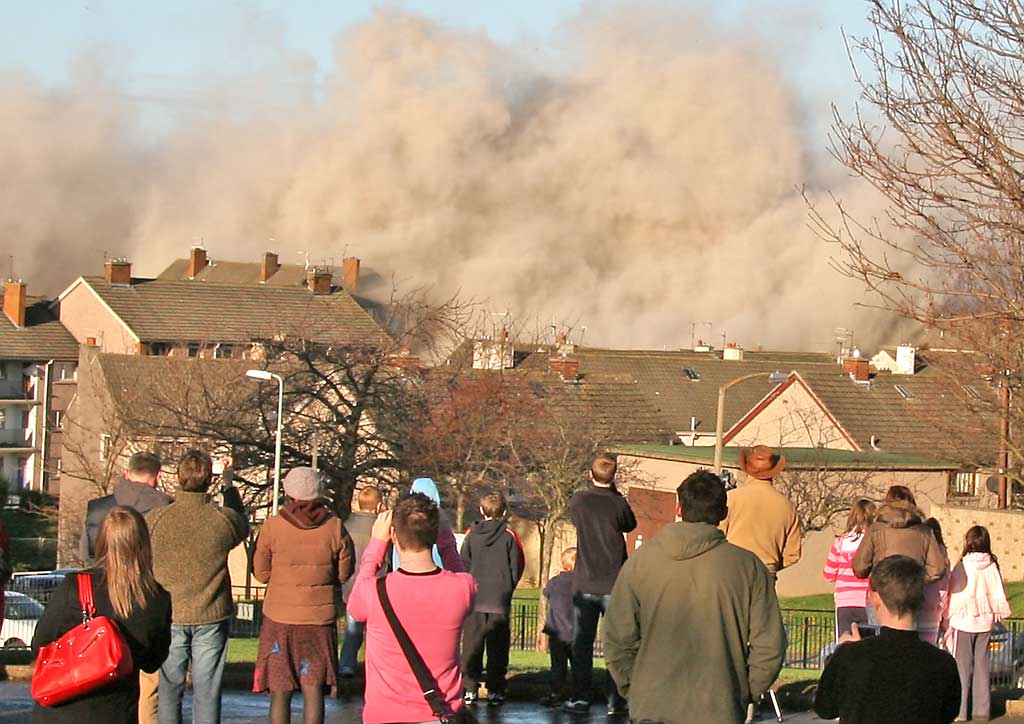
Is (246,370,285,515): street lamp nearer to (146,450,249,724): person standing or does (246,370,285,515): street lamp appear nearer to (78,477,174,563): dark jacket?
(78,477,174,563): dark jacket

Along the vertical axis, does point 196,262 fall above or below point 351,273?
above

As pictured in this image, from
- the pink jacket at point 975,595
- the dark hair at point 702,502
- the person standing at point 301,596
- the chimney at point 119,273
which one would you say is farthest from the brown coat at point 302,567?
the chimney at point 119,273

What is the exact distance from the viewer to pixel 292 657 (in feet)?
26.7

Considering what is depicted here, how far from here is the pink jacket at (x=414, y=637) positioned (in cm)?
610

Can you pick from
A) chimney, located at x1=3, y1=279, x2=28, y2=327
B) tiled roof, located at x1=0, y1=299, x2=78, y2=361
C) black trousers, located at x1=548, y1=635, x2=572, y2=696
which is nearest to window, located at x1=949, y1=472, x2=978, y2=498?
black trousers, located at x1=548, y1=635, x2=572, y2=696

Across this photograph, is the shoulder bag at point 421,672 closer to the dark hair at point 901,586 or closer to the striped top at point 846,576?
the dark hair at point 901,586

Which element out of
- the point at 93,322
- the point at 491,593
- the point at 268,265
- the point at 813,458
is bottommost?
the point at 491,593

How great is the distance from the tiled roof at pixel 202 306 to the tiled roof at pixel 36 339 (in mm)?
3122

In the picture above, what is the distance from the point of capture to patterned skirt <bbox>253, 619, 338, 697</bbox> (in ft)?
26.7

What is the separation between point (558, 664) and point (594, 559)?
100 cm

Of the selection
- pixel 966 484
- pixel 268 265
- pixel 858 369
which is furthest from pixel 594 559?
pixel 268 265

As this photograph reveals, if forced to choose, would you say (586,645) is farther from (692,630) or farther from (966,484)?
(966,484)

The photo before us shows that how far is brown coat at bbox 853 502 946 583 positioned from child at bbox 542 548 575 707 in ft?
6.78

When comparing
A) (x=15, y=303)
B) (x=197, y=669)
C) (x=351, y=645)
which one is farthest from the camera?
(x=15, y=303)
